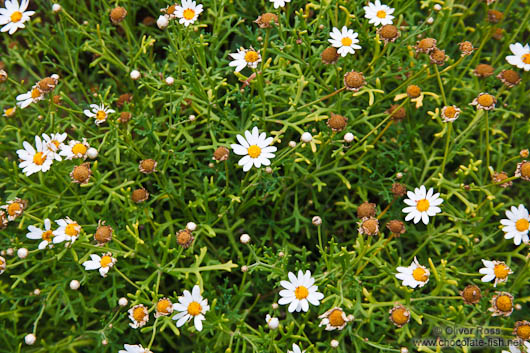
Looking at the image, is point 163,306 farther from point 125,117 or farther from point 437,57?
point 437,57

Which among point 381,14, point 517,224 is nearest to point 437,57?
point 381,14

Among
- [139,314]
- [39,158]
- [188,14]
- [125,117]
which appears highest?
[188,14]

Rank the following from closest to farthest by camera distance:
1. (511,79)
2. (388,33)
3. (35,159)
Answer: (35,159)
(388,33)
(511,79)

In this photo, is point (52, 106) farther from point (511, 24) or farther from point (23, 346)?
point (511, 24)

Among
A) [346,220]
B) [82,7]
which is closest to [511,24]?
[346,220]

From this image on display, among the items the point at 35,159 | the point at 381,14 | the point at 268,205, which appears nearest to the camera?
the point at 35,159

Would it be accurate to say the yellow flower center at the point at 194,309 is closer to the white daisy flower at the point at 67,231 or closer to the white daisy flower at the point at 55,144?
the white daisy flower at the point at 67,231
